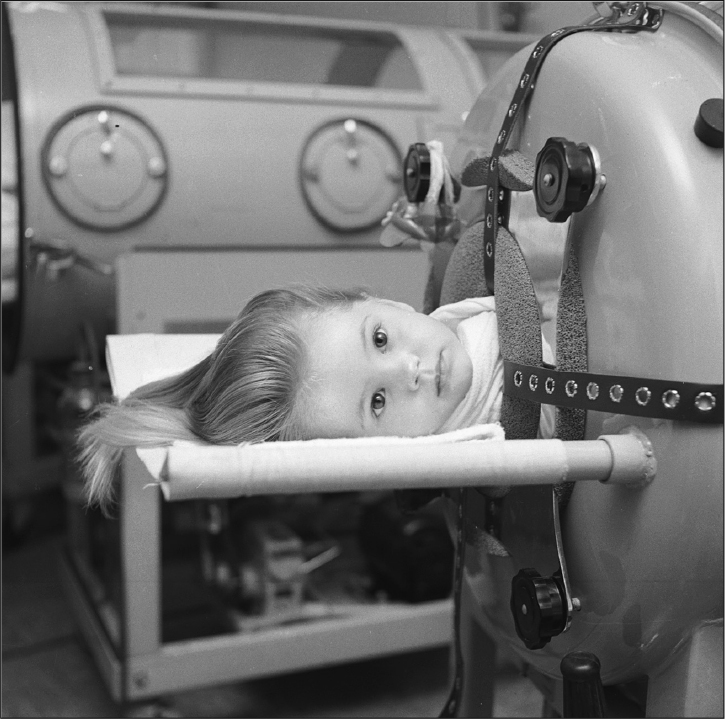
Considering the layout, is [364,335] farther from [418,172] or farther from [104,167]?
[104,167]

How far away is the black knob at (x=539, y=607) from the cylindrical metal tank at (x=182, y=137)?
3.97ft

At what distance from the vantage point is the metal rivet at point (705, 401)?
66 cm

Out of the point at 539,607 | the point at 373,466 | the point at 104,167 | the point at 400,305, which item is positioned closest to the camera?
the point at 373,466

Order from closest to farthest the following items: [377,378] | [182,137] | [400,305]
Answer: [377,378], [400,305], [182,137]

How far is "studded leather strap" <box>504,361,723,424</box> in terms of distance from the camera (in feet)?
2.16

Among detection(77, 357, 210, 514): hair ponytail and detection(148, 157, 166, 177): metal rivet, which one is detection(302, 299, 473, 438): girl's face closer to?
detection(77, 357, 210, 514): hair ponytail

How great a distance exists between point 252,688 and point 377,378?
4.38ft

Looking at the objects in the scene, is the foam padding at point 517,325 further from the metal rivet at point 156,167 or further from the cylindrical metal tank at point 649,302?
the metal rivet at point 156,167

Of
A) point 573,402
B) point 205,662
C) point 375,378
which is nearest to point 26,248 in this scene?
point 205,662

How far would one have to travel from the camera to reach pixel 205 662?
1741 mm

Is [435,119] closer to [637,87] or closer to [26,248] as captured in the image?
[26,248]

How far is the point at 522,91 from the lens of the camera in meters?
0.87

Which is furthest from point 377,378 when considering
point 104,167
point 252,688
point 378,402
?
point 252,688

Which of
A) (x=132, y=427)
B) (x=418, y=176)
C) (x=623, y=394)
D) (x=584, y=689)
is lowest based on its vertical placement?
(x=584, y=689)
